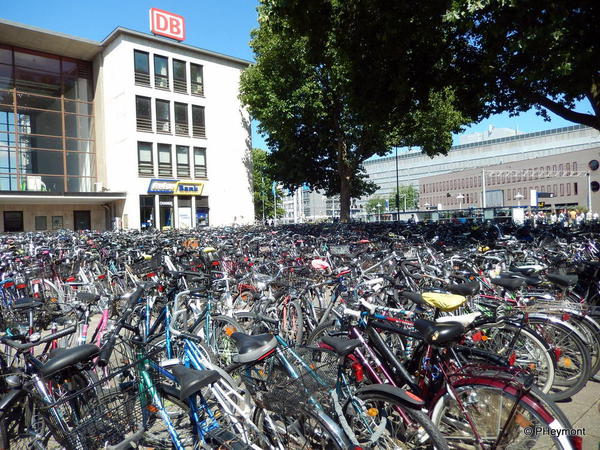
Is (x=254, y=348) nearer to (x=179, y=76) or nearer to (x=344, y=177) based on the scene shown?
(x=344, y=177)

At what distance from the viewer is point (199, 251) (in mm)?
7793

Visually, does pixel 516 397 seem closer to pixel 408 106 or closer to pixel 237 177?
pixel 408 106

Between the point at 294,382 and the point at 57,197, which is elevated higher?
the point at 57,197

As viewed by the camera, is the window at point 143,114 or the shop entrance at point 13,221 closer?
the window at point 143,114

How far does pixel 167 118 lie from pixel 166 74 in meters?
3.13

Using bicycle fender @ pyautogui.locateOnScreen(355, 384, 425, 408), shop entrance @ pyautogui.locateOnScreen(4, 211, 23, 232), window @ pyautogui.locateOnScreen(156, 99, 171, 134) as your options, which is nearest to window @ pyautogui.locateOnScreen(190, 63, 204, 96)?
window @ pyautogui.locateOnScreen(156, 99, 171, 134)

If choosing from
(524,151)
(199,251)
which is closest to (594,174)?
(524,151)

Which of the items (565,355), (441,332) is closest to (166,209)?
(565,355)

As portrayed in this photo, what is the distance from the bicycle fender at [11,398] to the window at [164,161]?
29164mm

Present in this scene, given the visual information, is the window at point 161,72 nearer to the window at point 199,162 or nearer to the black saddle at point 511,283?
the window at point 199,162

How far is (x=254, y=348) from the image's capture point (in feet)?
7.88

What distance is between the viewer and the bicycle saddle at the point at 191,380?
1987 millimetres

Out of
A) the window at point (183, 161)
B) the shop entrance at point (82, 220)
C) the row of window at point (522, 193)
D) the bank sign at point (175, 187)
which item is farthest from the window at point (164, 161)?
the row of window at point (522, 193)

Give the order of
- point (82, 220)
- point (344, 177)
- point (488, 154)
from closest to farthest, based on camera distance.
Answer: point (344, 177), point (82, 220), point (488, 154)
